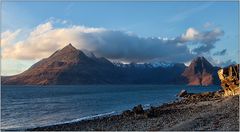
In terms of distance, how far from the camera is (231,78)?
7019cm

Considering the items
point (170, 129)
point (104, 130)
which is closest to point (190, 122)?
point (170, 129)

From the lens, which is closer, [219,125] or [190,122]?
[219,125]

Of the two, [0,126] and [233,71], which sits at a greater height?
[233,71]

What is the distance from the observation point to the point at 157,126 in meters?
35.8

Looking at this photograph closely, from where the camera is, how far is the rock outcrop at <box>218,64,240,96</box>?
68.6 meters

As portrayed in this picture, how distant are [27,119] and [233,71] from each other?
36.2m

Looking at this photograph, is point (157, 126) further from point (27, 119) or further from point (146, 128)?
point (27, 119)

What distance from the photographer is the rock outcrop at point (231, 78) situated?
6862 centimetres

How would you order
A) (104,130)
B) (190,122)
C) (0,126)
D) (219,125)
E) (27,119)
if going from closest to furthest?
(219,125), (190,122), (104,130), (0,126), (27,119)

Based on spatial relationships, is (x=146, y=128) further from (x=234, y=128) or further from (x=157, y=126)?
(x=234, y=128)

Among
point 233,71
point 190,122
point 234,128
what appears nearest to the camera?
point 234,128

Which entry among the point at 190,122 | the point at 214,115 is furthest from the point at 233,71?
the point at 190,122

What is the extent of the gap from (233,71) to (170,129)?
40.3 m

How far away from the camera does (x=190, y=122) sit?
34.8 meters
